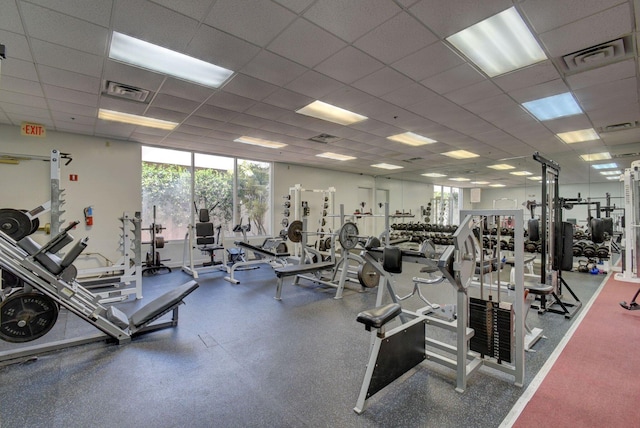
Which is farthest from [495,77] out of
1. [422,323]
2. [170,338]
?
[170,338]

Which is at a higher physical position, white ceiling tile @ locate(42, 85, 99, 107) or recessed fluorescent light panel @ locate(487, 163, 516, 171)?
white ceiling tile @ locate(42, 85, 99, 107)

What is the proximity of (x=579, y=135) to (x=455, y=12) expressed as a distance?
194 inches

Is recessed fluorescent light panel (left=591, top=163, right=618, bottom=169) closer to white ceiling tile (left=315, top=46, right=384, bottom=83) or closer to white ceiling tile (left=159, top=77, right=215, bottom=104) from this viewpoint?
white ceiling tile (left=315, top=46, right=384, bottom=83)

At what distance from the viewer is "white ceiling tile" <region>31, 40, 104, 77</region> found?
Answer: 2574 millimetres

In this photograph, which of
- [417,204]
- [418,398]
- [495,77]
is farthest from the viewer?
[417,204]

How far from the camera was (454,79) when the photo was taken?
3.24 m

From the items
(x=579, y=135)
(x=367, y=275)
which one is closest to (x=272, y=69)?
(x=367, y=275)

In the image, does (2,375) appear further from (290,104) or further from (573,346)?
(573,346)

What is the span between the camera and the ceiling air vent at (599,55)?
255 centimetres

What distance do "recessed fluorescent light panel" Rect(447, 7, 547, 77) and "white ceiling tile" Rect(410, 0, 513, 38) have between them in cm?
14

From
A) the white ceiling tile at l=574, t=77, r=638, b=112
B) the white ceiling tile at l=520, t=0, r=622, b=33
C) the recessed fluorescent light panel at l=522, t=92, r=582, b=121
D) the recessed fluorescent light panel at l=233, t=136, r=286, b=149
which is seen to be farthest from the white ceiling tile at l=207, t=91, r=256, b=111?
the white ceiling tile at l=574, t=77, r=638, b=112

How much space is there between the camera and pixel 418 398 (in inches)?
79.2

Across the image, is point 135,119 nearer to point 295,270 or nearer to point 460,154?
point 295,270

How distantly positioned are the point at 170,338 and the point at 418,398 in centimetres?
239
